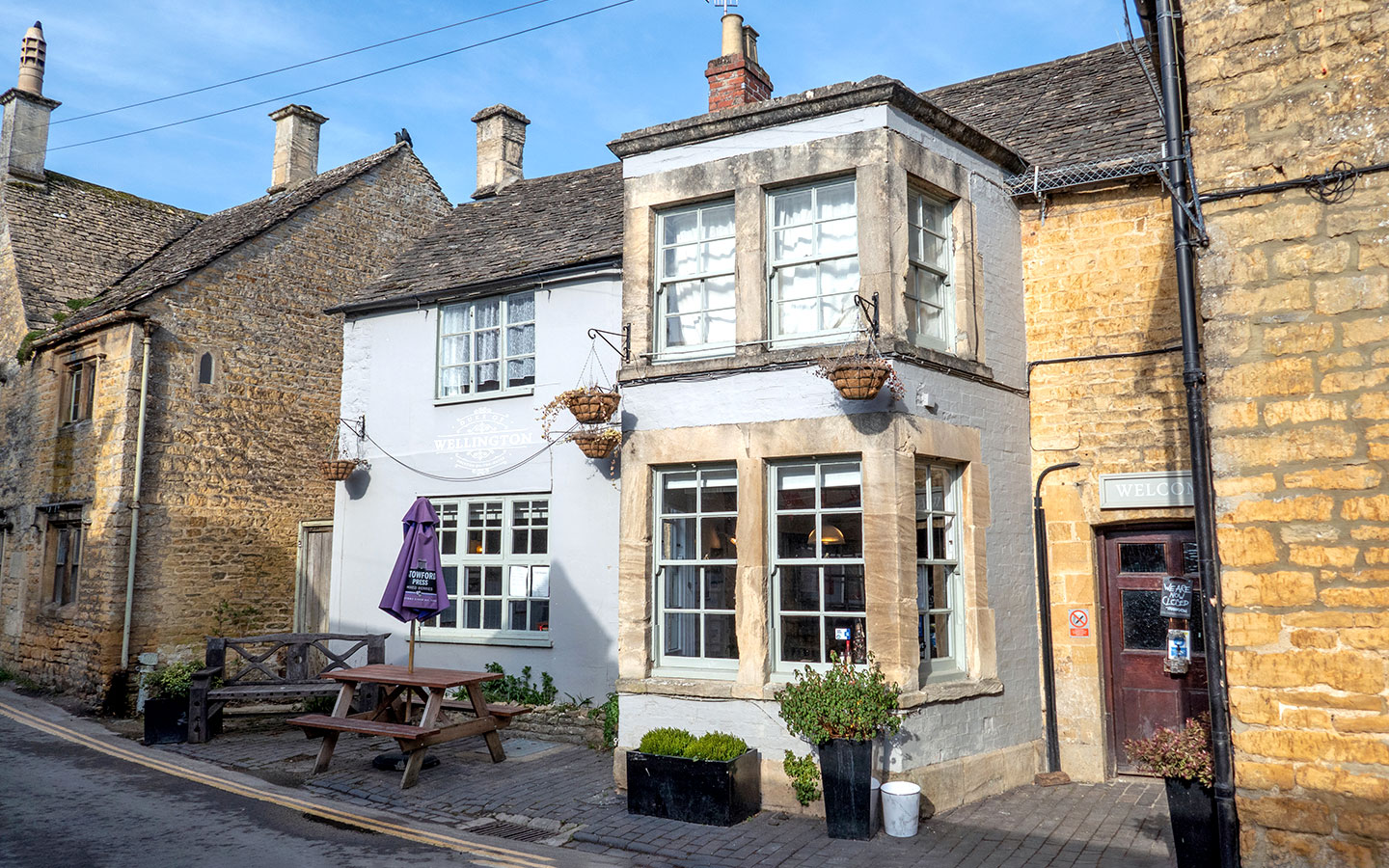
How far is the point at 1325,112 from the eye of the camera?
6262 millimetres

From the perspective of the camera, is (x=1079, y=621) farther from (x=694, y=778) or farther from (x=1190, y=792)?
(x=694, y=778)

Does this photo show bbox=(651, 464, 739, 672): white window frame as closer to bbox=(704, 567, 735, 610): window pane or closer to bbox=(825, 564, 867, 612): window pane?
bbox=(704, 567, 735, 610): window pane

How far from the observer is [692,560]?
9750 millimetres

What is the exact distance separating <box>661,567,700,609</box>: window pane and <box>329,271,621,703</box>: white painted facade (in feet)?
7.97

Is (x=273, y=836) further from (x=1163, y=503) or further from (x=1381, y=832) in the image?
(x=1163, y=503)

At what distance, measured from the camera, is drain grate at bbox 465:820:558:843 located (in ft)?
26.8

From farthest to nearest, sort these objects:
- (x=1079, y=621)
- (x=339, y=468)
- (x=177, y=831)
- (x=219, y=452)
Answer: (x=219, y=452), (x=339, y=468), (x=1079, y=621), (x=177, y=831)

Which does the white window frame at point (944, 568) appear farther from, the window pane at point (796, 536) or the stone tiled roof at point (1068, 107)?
the stone tiled roof at point (1068, 107)

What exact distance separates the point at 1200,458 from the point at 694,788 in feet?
15.3

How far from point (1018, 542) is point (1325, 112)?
197 inches

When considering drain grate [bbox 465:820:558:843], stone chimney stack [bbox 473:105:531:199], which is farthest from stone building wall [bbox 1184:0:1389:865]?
stone chimney stack [bbox 473:105:531:199]

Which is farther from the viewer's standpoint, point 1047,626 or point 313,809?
point 1047,626

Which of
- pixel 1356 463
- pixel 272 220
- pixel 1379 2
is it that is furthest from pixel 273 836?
pixel 272 220

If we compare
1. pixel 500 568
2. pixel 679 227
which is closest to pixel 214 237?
pixel 500 568
